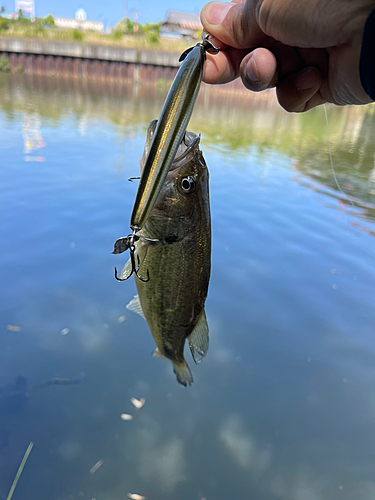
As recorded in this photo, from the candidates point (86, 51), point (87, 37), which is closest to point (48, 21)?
point (87, 37)

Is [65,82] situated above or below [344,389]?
above

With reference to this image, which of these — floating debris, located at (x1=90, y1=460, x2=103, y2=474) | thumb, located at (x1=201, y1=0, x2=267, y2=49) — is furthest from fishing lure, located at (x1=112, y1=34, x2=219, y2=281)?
floating debris, located at (x1=90, y1=460, x2=103, y2=474)

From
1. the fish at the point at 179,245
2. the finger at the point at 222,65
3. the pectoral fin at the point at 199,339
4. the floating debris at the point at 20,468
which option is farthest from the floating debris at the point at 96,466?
the finger at the point at 222,65

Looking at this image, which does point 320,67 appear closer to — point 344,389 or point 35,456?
point 344,389

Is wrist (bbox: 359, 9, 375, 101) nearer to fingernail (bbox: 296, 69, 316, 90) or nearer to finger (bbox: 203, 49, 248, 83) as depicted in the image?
fingernail (bbox: 296, 69, 316, 90)

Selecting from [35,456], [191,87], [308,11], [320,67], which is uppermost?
[308,11]

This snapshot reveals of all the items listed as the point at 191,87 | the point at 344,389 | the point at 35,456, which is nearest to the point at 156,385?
the point at 35,456
